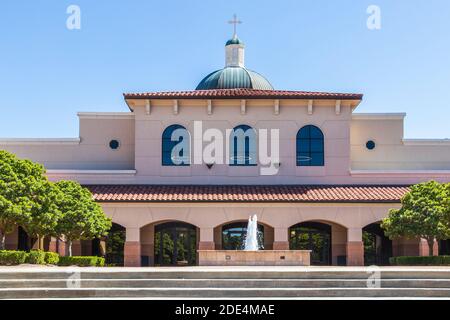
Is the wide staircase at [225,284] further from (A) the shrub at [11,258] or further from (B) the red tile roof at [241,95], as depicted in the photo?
(B) the red tile roof at [241,95]

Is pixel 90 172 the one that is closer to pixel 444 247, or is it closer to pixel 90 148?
pixel 90 148

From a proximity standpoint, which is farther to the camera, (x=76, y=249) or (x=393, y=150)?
(x=393, y=150)

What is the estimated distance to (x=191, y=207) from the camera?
38.9 meters

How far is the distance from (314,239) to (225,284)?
21.7 meters

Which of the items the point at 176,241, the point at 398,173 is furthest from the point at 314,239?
the point at 176,241

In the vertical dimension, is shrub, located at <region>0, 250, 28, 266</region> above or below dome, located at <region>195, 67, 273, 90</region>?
below

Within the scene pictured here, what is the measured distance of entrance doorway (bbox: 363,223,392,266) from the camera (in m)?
41.3

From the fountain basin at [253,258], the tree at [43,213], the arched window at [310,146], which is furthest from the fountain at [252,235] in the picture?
the tree at [43,213]

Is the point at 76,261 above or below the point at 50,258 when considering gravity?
below

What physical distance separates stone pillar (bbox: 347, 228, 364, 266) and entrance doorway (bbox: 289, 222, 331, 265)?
212 cm

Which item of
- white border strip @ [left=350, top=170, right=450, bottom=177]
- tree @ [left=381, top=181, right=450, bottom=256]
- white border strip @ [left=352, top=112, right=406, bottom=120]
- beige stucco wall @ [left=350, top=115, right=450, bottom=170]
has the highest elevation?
white border strip @ [left=352, top=112, right=406, bottom=120]

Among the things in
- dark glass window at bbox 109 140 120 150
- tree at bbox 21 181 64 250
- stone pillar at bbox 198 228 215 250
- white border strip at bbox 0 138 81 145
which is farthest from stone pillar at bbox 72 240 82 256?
tree at bbox 21 181 64 250

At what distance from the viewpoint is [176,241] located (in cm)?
4138

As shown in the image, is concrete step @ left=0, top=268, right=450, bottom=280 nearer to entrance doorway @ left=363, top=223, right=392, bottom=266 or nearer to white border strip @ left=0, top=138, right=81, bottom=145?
entrance doorway @ left=363, top=223, right=392, bottom=266
